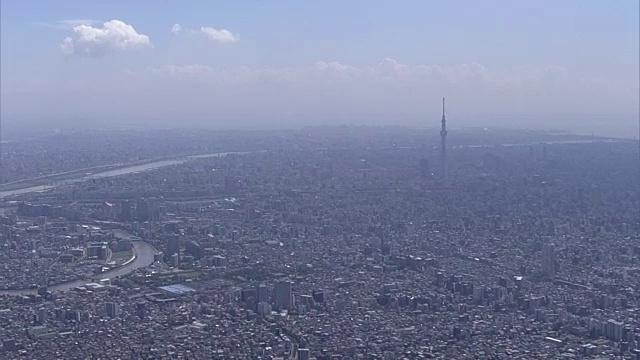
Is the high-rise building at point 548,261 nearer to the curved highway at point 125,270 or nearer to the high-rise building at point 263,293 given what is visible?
the high-rise building at point 263,293

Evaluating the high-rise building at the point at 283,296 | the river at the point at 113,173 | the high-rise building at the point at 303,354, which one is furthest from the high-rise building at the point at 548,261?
the river at the point at 113,173

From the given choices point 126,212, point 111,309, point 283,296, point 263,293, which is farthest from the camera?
point 126,212

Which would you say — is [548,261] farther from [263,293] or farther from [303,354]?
[303,354]

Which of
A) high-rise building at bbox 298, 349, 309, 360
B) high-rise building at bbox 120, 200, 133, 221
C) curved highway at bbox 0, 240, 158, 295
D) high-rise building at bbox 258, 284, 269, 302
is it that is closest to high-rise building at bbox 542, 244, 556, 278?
high-rise building at bbox 258, 284, 269, 302

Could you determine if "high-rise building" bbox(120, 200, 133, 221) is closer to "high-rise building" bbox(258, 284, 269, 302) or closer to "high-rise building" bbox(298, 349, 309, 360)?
"high-rise building" bbox(258, 284, 269, 302)

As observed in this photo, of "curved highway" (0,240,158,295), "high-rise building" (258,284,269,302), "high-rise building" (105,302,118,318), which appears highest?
"high-rise building" (258,284,269,302)

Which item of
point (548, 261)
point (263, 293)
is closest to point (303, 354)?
point (263, 293)
